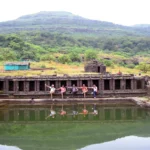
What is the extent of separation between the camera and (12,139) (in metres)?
22.2

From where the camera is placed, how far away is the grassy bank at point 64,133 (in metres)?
21.1

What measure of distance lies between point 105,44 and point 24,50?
5806cm

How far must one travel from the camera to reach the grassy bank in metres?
21.1

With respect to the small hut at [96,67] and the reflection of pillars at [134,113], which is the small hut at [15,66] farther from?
the reflection of pillars at [134,113]

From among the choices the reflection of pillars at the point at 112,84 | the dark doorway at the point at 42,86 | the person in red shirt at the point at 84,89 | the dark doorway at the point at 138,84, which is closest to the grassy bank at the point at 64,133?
the person in red shirt at the point at 84,89

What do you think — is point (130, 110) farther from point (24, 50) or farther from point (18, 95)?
point (24, 50)

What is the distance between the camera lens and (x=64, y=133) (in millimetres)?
24078

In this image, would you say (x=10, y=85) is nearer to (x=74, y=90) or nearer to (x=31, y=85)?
(x=31, y=85)

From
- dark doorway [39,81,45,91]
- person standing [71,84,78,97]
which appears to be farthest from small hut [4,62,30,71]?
person standing [71,84,78,97]

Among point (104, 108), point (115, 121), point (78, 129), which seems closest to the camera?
point (78, 129)

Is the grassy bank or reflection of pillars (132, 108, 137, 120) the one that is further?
reflection of pillars (132, 108, 137, 120)

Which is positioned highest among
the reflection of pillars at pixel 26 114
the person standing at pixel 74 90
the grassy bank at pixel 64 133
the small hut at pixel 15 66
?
the small hut at pixel 15 66

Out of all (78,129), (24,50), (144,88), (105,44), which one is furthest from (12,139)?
(105,44)

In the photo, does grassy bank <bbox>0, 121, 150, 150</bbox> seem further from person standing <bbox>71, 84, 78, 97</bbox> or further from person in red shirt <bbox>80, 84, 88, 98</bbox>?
person standing <bbox>71, 84, 78, 97</bbox>
